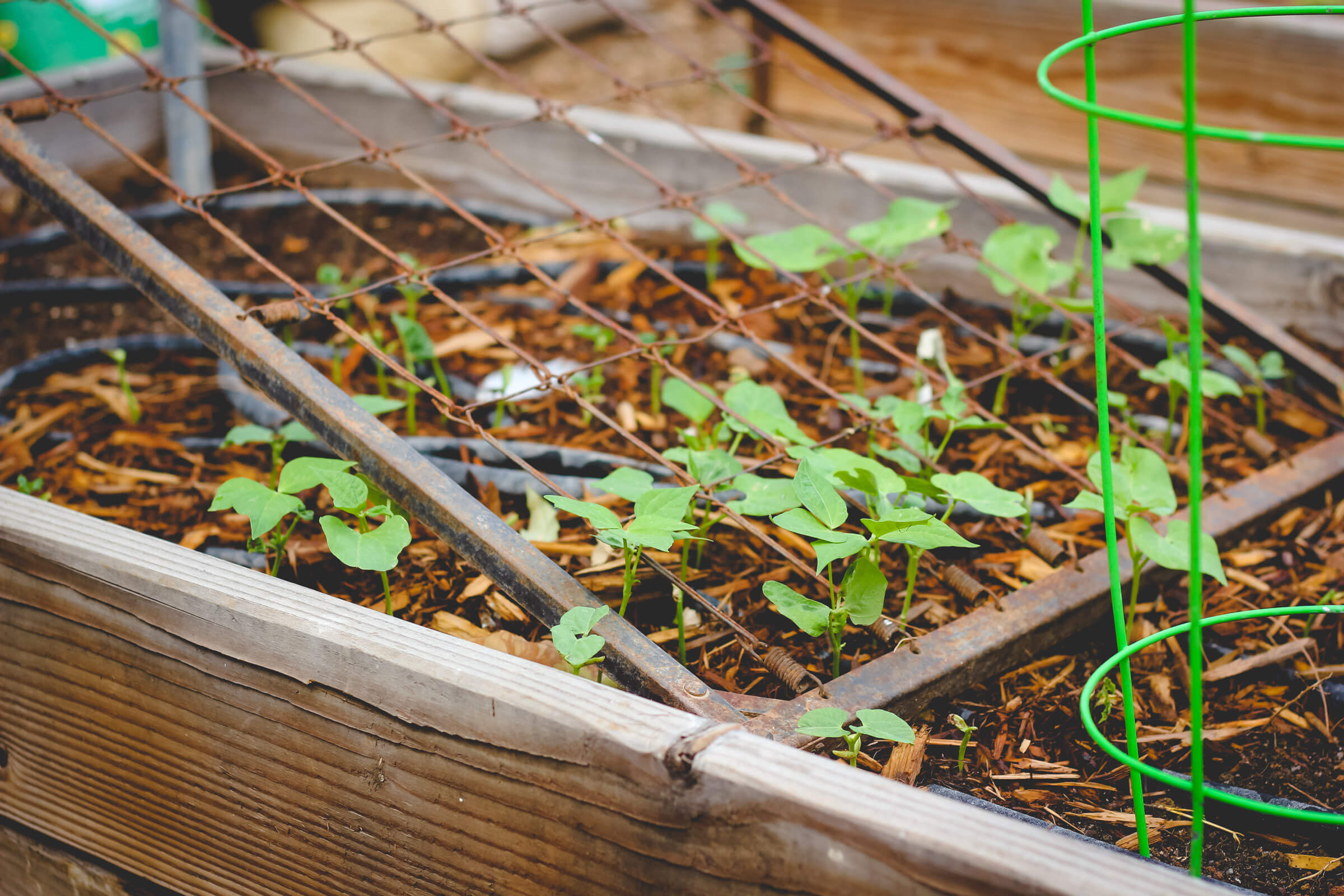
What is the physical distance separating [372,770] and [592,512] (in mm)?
338

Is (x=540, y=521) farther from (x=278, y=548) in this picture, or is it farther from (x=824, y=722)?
(x=824, y=722)

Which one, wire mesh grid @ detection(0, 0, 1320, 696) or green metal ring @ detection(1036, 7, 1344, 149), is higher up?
green metal ring @ detection(1036, 7, 1344, 149)

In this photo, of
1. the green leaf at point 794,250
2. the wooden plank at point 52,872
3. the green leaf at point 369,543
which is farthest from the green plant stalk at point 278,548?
the green leaf at point 794,250

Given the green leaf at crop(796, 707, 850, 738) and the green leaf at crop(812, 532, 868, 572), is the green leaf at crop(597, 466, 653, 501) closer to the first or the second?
the green leaf at crop(812, 532, 868, 572)

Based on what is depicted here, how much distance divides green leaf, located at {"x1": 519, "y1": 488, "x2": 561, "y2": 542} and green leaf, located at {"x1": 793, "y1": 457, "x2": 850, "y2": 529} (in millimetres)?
381

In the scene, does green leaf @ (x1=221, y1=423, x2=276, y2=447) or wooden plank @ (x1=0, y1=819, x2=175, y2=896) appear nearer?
wooden plank @ (x1=0, y1=819, x2=175, y2=896)

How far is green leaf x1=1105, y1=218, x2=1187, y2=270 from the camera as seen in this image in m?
1.60

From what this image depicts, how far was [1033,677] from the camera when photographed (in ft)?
3.87

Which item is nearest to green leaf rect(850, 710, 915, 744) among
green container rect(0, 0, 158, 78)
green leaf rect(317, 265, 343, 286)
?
green leaf rect(317, 265, 343, 286)

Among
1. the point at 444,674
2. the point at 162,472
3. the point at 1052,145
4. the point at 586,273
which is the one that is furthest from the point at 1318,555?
the point at 1052,145

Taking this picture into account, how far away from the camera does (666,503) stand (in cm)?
110

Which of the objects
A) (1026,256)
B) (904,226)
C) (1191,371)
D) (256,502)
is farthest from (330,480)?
(1026,256)

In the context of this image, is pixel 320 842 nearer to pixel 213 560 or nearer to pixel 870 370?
pixel 213 560

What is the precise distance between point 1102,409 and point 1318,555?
31.5 inches
